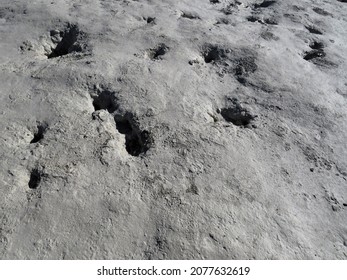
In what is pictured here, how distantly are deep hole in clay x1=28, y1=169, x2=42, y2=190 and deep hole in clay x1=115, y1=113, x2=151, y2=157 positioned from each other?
2.08 feet

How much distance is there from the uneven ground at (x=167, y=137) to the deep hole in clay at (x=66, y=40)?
0.05ft

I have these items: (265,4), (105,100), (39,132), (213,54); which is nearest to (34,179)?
Answer: (39,132)

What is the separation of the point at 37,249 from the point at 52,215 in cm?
22

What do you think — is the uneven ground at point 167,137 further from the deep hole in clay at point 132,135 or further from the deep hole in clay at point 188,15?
the deep hole in clay at point 188,15

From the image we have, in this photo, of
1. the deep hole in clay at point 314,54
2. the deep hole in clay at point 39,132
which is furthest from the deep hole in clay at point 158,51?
the deep hole in clay at point 314,54

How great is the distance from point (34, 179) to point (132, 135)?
76 centimetres

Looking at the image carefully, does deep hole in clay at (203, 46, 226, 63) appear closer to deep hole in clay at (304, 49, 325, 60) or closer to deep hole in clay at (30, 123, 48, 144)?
deep hole in clay at (304, 49, 325, 60)

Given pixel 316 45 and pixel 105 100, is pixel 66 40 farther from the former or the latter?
pixel 316 45

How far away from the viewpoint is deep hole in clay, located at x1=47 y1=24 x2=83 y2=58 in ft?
12.0

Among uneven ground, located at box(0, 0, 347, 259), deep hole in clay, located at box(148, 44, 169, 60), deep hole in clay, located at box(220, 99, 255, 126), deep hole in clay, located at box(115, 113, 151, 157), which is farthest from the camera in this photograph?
deep hole in clay, located at box(148, 44, 169, 60)

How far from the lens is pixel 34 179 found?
7.89 feet

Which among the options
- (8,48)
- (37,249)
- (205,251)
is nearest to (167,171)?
(205,251)

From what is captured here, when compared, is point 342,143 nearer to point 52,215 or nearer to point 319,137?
point 319,137

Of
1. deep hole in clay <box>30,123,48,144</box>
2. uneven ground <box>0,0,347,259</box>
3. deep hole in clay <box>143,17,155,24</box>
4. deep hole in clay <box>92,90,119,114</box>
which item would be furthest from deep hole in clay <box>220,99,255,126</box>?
deep hole in clay <box>143,17,155,24</box>
